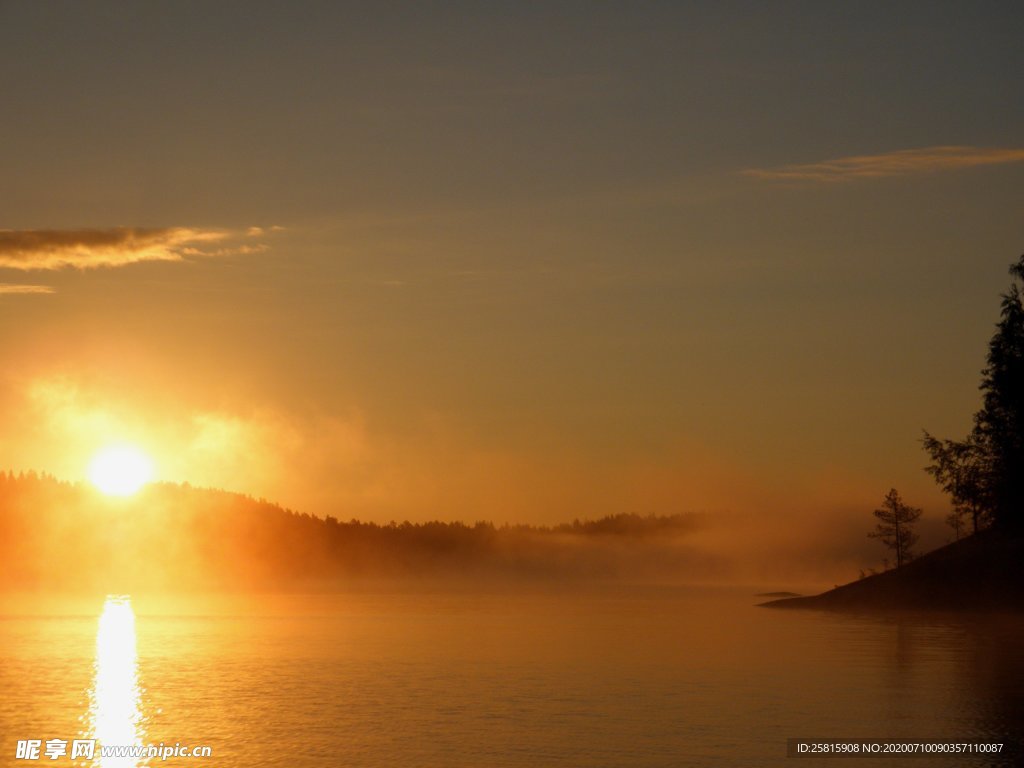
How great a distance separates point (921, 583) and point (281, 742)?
4015 inches

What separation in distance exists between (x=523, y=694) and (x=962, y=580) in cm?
7440

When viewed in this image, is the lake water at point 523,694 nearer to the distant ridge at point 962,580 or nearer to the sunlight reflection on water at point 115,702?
the sunlight reflection on water at point 115,702

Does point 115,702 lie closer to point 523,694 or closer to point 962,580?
point 523,694

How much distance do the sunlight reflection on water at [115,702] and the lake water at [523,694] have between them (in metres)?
0.27

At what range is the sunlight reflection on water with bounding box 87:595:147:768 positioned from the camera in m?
63.1

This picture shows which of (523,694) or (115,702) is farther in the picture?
(523,694)

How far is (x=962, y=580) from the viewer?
137625mm

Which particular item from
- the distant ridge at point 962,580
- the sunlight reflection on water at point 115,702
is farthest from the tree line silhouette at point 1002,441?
the sunlight reflection on water at point 115,702

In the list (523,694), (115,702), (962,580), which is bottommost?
(523,694)

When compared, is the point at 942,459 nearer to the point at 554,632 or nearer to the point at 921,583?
the point at 921,583

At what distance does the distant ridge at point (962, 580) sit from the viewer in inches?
5192

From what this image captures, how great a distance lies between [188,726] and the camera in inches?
2667

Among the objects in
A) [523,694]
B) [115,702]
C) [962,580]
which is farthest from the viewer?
[962,580]

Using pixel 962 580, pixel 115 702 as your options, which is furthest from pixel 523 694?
pixel 962 580
